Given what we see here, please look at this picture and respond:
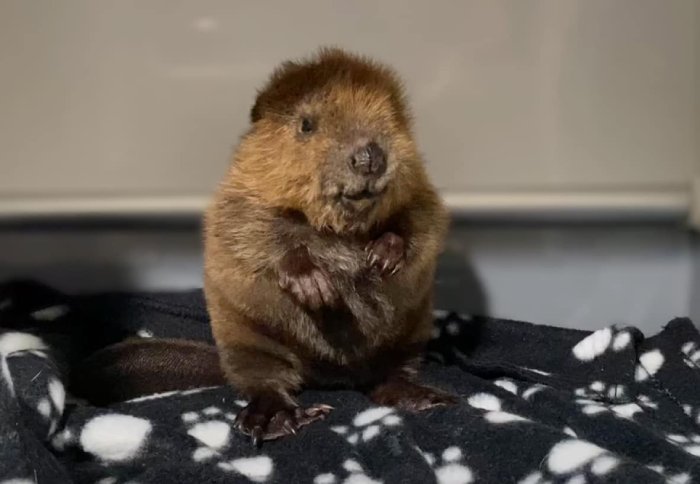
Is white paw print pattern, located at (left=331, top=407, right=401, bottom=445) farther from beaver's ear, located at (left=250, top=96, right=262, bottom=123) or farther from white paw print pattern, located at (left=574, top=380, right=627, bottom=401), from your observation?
beaver's ear, located at (left=250, top=96, right=262, bottom=123)

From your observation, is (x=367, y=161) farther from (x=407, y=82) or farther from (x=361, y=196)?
(x=407, y=82)

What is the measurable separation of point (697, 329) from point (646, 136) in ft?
1.23

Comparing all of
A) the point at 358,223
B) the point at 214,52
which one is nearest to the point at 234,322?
the point at 358,223

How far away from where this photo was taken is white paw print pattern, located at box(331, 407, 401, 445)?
4.28 ft

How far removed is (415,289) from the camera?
1.37 m

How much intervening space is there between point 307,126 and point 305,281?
21cm

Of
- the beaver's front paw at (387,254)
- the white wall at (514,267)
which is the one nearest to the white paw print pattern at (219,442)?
the beaver's front paw at (387,254)

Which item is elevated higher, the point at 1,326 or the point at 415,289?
the point at 415,289

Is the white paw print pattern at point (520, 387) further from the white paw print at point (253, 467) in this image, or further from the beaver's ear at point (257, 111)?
the beaver's ear at point (257, 111)

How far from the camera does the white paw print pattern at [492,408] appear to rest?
1.28 metres

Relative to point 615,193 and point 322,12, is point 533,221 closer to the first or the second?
point 615,193

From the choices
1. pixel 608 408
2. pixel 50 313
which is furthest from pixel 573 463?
pixel 50 313

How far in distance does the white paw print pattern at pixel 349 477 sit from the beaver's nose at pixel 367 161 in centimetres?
39

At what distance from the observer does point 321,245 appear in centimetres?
131
